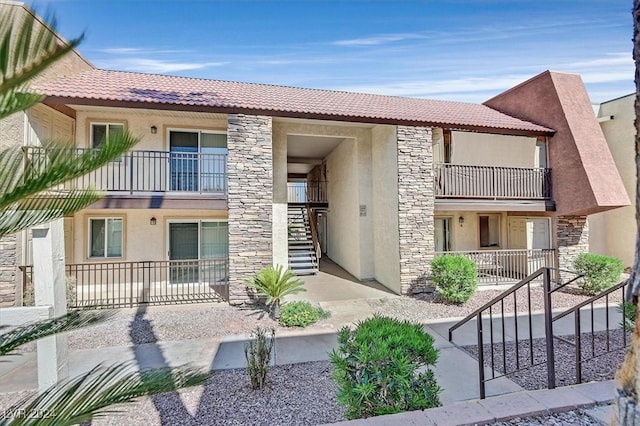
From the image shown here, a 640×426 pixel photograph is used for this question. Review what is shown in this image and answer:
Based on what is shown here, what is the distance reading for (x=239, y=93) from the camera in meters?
10.8

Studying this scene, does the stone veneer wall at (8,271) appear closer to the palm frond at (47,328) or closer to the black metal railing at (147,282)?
the black metal railing at (147,282)

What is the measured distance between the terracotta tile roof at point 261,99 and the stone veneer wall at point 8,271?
395 centimetres

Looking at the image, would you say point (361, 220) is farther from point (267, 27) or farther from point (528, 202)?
point (267, 27)

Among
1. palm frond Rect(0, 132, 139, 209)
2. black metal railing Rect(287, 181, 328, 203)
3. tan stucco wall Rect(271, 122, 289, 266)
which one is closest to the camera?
palm frond Rect(0, 132, 139, 209)

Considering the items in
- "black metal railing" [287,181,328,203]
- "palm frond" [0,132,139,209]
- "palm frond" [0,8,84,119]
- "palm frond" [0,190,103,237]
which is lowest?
"palm frond" [0,190,103,237]

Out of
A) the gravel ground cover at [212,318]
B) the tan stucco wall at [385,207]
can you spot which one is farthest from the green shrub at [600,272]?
the tan stucco wall at [385,207]

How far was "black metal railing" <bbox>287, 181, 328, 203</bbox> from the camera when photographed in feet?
54.3

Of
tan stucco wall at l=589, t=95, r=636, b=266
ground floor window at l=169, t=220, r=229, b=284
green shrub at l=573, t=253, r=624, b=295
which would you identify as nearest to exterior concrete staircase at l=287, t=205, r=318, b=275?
→ ground floor window at l=169, t=220, r=229, b=284

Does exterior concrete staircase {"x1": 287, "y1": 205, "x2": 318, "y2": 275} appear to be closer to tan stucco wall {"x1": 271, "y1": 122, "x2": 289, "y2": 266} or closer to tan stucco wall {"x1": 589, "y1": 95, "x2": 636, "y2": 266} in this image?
tan stucco wall {"x1": 271, "y1": 122, "x2": 289, "y2": 266}

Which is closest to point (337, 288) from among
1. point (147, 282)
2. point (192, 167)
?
point (147, 282)

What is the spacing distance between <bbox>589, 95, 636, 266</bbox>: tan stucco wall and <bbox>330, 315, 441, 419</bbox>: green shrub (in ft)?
49.7

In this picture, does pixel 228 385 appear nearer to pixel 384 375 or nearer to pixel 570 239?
pixel 384 375

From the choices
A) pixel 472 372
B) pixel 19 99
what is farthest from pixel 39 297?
pixel 472 372

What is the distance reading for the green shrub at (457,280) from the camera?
8.80 metres
